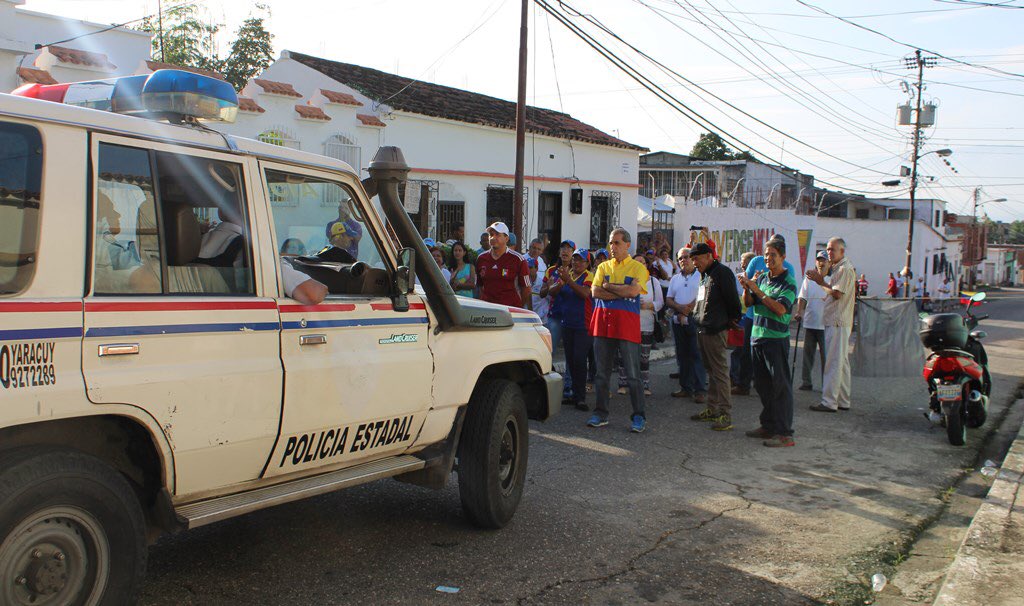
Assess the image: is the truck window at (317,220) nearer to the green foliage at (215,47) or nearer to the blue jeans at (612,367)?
the blue jeans at (612,367)

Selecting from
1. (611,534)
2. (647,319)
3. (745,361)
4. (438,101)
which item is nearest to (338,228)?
(611,534)

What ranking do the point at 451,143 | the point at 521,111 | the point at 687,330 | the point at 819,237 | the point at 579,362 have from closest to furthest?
1. the point at 579,362
2. the point at 687,330
3. the point at 521,111
4. the point at 451,143
5. the point at 819,237

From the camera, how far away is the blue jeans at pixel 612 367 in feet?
27.4

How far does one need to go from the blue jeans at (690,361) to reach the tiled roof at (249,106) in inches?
317

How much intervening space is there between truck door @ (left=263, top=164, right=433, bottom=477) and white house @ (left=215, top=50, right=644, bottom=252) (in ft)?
32.7

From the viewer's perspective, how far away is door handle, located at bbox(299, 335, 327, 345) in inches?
159

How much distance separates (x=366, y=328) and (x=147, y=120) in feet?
4.69

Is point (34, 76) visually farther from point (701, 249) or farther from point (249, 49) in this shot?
point (249, 49)

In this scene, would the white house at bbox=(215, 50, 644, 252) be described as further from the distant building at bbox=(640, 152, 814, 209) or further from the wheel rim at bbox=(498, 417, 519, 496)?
the distant building at bbox=(640, 152, 814, 209)

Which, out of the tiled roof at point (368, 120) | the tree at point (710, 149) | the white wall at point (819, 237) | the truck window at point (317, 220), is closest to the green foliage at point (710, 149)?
the tree at point (710, 149)

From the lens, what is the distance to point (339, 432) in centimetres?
428

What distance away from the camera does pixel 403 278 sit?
15.0ft

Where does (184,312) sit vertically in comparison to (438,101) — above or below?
below

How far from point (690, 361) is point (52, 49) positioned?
9114 mm
